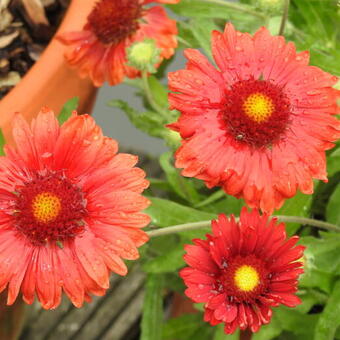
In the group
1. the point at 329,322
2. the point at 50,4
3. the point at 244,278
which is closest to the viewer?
the point at 244,278

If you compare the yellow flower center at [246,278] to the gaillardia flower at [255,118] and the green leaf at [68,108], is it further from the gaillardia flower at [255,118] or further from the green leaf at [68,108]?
the green leaf at [68,108]

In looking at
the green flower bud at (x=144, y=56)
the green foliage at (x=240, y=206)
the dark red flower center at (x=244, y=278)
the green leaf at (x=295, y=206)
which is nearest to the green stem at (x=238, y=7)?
the green foliage at (x=240, y=206)

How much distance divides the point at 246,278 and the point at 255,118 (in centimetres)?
15

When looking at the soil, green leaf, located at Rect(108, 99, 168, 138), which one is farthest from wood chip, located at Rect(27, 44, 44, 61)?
green leaf, located at Rect(108, 99, 168, 138)

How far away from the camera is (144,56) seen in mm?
803

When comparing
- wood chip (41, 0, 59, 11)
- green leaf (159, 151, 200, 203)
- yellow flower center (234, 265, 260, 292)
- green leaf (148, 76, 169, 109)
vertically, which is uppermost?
wood chip (41, 0, 59, 11)

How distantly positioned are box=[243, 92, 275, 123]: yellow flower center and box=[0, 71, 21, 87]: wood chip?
14.3 inches

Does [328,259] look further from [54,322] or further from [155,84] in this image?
[54,322]

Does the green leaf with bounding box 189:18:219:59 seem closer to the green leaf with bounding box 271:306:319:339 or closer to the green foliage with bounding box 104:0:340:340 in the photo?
the green foliage with bounding box 104:0:340:340

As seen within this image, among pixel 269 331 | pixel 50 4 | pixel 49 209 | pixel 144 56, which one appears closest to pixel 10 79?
pixel 50 4

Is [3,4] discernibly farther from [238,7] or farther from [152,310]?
[152,310]

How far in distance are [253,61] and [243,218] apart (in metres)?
0.14

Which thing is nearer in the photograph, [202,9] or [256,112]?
[256,112]

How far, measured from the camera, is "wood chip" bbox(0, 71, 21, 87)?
958 mm
